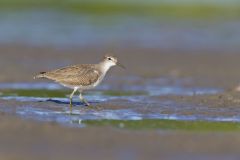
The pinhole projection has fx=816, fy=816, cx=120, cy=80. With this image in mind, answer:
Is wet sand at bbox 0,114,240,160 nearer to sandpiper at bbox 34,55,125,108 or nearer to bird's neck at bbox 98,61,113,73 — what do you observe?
sandpiper at bbox 34,55,125,108

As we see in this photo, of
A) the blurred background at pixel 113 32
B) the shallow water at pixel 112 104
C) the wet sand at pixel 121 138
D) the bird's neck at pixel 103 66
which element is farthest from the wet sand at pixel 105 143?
the blurred background at pixel 113 32

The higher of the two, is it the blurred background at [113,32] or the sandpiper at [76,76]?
the blurred background at [113,32]

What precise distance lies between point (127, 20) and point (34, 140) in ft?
68.2

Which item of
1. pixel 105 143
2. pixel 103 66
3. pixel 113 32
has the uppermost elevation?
pixel 113 32

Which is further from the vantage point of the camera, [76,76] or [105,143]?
[76,76]

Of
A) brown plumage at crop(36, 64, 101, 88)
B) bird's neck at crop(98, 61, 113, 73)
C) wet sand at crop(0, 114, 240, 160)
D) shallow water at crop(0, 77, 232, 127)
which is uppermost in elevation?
bird's neck at crop(98, 61, 113, 73)

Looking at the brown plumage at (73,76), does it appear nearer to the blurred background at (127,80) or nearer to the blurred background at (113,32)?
the blurred background at (127,80)

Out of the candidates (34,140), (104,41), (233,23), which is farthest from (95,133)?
(233,23)

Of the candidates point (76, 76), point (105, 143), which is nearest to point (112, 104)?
point (76, 76)

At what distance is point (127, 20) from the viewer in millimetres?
31984

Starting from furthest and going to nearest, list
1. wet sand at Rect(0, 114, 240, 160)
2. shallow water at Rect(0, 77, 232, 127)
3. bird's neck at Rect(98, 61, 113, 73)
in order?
bird's neck at Rect(98, 61, 113, 73) < shallow water at Rect(0, 77, 232, 127) < wet sand at Rect(0, 114, 240, 160)

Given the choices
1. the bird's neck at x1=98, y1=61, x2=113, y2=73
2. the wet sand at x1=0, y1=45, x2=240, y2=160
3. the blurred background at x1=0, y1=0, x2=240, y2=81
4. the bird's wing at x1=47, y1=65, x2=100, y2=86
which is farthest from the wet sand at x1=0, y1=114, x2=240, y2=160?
the blurred background at x1=0, y1=0, x2=240, y2=81

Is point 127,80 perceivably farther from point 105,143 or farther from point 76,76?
point 105,143

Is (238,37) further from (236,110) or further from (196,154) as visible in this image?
(196,154)
